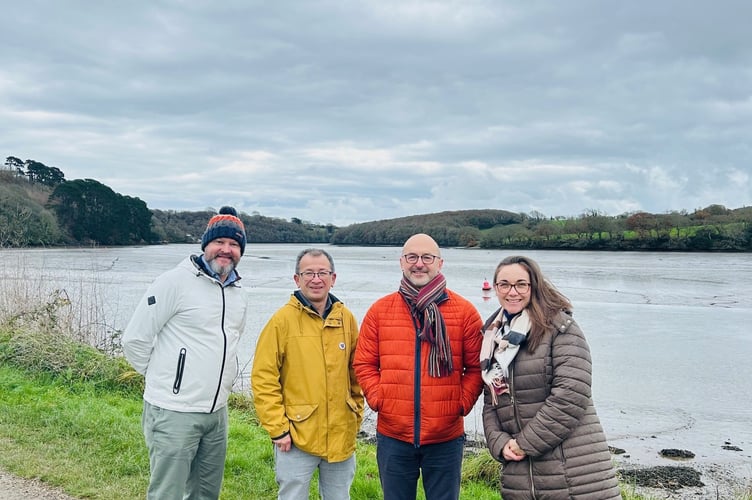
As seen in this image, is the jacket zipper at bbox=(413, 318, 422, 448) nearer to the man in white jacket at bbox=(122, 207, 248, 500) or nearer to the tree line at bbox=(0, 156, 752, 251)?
the man in white jacket at bbox=(122, 207, 248, 500)

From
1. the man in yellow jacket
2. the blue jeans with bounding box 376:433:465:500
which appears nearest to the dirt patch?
the blue jeans with bounding box 376:433:465:500

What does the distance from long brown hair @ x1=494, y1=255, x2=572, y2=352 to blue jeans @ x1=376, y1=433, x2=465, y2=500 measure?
828 mm

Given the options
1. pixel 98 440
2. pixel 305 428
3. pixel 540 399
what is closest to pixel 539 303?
pixel 540 399


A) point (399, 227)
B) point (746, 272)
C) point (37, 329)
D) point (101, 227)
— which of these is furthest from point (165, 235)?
point (37, 329)

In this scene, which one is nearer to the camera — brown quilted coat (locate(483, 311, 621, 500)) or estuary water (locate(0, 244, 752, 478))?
brown quilted coat (locate(483, 311, 621, 500))

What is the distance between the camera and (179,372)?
10.8ft

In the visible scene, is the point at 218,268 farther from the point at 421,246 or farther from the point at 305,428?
the point at 421,246

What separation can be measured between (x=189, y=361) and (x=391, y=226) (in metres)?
88.4

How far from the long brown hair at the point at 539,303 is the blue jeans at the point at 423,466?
0.83m

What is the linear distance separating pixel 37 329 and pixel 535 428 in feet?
27.0

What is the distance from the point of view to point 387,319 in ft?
10.9

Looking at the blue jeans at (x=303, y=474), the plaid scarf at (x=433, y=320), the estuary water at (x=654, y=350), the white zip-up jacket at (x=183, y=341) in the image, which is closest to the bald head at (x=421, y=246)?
the plaid scarf at (x=433, y=320)

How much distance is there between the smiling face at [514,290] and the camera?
124 inches

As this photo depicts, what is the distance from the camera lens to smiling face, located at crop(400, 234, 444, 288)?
131 inches
